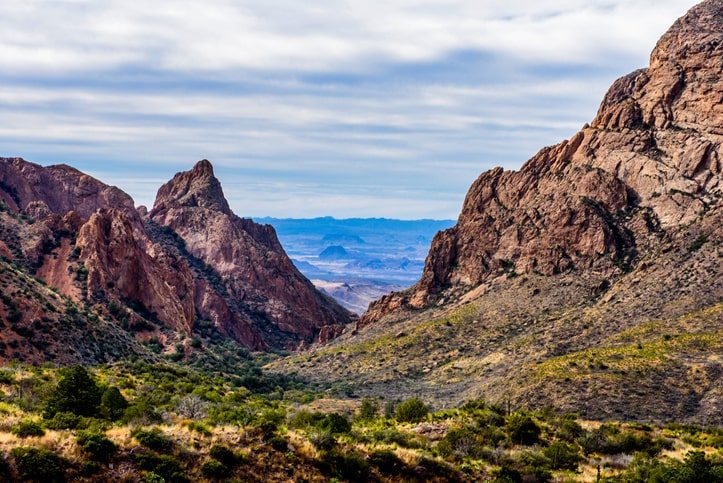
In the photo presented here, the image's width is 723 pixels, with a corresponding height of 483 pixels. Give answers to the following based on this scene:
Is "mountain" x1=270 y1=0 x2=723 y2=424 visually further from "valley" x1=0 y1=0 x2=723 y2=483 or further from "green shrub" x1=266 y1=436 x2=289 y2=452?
"green shrub" x1=266 y1=436 x2=289 y2=452

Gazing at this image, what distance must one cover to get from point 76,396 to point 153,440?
12812mm

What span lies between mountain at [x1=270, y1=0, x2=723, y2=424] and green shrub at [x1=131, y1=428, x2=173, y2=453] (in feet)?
141

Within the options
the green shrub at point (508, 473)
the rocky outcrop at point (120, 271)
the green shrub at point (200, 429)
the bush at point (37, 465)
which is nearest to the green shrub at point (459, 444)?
the green shrub at point (508, 473)

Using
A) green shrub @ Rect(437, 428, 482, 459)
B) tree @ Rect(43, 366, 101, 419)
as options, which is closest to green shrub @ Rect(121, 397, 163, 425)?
tree @ Rect(43, 366, 101, 419)

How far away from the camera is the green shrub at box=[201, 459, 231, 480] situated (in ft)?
83.1

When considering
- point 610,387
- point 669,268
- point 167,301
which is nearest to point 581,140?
point 669,268

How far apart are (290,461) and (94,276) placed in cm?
9882

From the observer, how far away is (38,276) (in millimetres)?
112625

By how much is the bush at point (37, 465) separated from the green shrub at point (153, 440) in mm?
3576

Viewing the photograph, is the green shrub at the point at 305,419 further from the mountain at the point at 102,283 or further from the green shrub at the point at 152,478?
the mountain at the point at 102,283

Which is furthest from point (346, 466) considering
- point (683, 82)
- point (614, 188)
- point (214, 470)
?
point (683, 82)

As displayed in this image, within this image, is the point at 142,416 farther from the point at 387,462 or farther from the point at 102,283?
the point at 102,283

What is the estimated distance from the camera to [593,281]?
103 meters

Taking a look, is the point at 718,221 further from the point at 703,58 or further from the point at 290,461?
the point at 290,461
